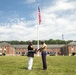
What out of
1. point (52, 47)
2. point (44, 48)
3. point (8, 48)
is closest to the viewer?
point (44, 48)

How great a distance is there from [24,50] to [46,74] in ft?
517

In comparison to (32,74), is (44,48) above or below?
above

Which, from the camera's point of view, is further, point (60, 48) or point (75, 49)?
point (60, 48)

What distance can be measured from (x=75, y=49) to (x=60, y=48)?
3008 cm

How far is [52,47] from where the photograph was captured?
168 meters

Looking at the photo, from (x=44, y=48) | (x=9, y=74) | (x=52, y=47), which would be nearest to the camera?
(x=9, y=74)

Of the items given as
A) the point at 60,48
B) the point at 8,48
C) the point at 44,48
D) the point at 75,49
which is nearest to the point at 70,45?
the point at 75,49

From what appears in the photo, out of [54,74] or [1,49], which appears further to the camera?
[1,49]

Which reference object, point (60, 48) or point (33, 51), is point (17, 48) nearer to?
point (60, 48)

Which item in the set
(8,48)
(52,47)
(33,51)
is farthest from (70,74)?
(52,47)

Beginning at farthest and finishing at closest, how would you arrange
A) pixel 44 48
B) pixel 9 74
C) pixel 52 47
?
pixel 52 47 → pixel 44 48 → pixel 9 74

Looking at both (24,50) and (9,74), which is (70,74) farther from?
(24,50)

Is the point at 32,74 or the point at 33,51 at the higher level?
the point at 33,51

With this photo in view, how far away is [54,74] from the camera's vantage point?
12680 millimetres
